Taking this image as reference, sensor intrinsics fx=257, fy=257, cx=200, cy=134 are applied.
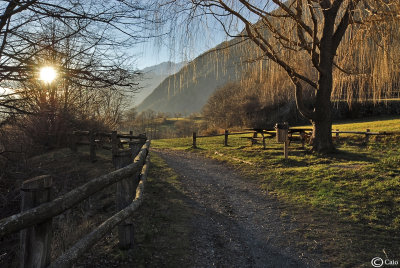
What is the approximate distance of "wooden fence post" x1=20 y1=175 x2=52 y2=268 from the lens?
2.16 m

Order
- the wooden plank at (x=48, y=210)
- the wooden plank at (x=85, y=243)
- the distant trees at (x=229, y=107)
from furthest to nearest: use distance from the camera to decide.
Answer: the distant trees at (x=229, y=107), the wooden plank at (x=85, y=243), the wooden plank at (x=48, y=210)

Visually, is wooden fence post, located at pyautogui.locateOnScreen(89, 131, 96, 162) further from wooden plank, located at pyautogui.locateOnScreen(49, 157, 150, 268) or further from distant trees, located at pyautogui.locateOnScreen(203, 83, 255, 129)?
distant trees, located at pyautogui.locateOnScreen(203, 83, 255, 129)

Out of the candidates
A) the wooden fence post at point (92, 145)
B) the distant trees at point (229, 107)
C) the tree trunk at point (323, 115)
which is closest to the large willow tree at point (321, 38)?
the tree trunk at point (323, 115)

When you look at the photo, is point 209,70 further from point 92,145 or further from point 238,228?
point 92,145

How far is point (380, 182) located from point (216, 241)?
184 inches

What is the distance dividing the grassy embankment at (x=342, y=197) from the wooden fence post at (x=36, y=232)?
3366 mm

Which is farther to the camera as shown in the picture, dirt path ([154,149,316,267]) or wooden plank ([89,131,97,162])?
wooden plank ([89,131,97,162])

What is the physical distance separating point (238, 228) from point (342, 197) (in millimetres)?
2731

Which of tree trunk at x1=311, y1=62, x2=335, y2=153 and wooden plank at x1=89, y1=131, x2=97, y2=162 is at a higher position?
tree trunk at x1=311, y1=62, x2=335, y2=153

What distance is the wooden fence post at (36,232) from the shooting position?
2.16 m

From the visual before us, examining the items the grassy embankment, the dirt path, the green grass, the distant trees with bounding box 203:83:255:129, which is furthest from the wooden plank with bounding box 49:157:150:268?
the distant trees with bounding box 203:83:255:129

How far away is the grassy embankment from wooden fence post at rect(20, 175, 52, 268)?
3.37 m

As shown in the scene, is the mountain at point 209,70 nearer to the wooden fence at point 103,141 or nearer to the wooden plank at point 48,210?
the wooden fence at point 103,141

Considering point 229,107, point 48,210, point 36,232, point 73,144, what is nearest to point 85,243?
point 36,232
